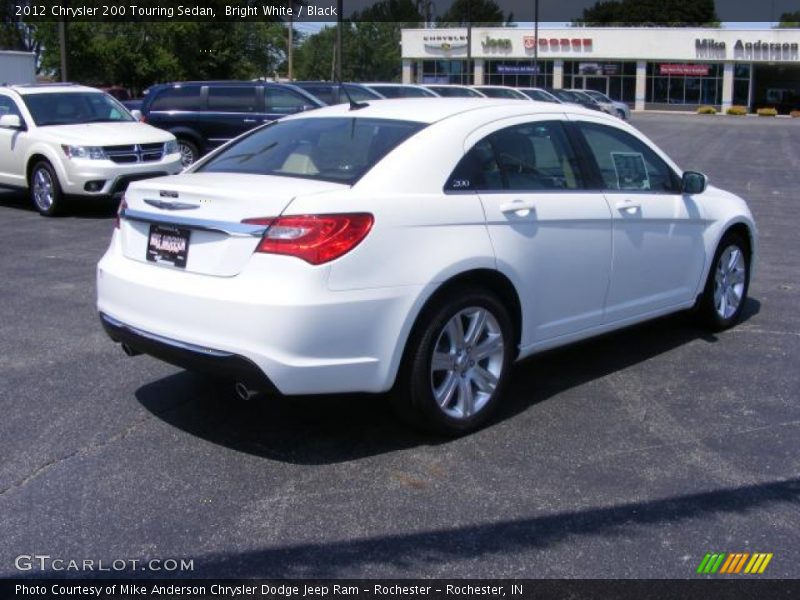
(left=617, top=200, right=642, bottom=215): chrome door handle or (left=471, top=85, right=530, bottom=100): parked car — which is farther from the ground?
(left=471, top=85, right=530, bottom=100): parked car

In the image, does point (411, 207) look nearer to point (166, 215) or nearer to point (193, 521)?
point (166, 215)

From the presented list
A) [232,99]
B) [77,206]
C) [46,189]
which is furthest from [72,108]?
[232,99]

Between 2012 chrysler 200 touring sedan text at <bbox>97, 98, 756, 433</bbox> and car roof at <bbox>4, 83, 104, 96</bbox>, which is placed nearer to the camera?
2012 chrysler 200 touring sedan text at <bbox>97, 98, 756, 433</bbox>

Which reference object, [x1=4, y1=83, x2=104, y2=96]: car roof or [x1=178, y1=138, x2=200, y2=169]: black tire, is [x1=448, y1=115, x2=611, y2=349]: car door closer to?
[x1=4, y1=83, x2=104, y2=96]: car roof

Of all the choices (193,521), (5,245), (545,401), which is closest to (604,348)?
(545,401)

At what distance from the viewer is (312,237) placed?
4160 mm

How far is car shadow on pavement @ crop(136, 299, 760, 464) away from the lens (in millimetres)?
4652

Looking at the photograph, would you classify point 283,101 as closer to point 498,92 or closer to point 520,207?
point 520,207

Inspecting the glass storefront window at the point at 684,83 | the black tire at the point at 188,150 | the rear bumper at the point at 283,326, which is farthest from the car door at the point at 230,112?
the glass storefront window at the point at 684,83

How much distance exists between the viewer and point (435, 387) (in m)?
4.69

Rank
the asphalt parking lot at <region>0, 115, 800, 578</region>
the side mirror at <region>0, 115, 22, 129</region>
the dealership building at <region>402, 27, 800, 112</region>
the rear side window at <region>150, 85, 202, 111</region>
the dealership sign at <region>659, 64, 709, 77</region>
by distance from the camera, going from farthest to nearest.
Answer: the dealership sign at <region>659, 64, 709, 77</region> → the dealership building at <region>402, 27, 800, 112</region> → the rear side window at <region>150, 85, 202, 111</region> → the side mirror at <region>0, 115, 22, 129</region> → the asphalt parking lot at <region>0, 115, 800, 578</region>

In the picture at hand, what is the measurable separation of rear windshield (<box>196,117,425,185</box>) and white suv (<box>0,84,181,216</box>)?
291 inches

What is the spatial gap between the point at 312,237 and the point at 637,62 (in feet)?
223

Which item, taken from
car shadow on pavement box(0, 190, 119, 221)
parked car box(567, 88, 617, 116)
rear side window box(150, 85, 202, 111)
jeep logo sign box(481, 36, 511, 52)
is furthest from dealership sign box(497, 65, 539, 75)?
car shadow on pavement box(0, 190, 119, 221)
